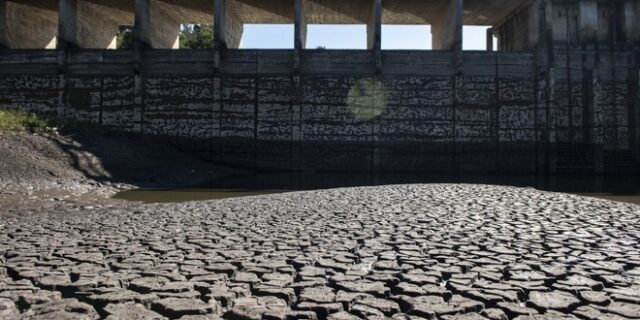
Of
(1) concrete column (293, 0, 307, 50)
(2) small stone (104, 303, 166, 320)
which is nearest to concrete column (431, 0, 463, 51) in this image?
(1) concrete column (293, 0, 307, 50)

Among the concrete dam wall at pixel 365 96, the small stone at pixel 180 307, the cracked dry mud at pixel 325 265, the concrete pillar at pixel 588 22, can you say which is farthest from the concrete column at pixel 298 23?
the small stone at pixel 180 307

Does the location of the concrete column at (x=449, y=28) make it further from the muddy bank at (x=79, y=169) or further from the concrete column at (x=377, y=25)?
the muddy bank at (x=79, y=169)

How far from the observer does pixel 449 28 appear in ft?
75.0

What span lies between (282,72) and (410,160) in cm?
754

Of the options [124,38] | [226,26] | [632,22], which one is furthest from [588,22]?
[124,38]

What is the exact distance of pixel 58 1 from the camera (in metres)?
23.1

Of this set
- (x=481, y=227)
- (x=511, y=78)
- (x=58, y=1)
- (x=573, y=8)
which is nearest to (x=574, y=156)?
(x=511, y=78)

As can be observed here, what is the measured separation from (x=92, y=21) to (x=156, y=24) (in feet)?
12.6

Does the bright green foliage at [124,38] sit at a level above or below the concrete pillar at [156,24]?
above

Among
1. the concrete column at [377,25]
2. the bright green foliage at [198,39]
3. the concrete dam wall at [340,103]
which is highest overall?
the bright green foliage at [198,39]

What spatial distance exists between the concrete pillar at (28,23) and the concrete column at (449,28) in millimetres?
19944

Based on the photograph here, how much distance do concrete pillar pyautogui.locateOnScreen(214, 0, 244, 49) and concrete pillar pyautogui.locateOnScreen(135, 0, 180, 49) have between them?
10.3 ft

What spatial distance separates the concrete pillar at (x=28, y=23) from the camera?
23438mm

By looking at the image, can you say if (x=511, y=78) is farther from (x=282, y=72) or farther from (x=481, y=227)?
(x=481, y=227)
